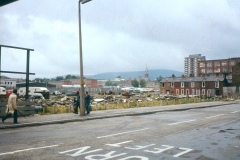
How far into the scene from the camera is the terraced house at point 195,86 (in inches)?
2781

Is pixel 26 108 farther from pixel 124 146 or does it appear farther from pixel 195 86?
pixel 195 86

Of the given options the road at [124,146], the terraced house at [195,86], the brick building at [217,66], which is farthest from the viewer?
the brick building at [217,66]

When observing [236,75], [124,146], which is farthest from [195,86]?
[124,146]

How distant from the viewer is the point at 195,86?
75.4m

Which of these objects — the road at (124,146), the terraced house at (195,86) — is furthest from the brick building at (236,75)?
A: the road at (124,146)

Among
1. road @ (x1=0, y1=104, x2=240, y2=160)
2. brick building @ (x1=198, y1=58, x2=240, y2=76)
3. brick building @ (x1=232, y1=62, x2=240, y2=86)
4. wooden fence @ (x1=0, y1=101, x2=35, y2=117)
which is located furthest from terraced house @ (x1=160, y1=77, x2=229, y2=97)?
road @ (x1=0, y1=104, x2=240, y2=160)

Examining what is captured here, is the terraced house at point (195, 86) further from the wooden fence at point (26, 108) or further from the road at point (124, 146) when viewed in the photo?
the road at point (124, 146)

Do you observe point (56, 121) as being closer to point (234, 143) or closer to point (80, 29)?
point (80, 29)

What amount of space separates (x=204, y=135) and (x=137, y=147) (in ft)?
12.6

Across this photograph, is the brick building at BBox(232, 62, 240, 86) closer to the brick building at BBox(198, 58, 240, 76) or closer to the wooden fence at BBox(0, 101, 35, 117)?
the brick building at BBox(198, 58, 240, 76)

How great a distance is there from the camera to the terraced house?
232 feet

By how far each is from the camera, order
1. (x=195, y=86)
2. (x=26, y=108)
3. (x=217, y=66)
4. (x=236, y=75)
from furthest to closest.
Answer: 1. (x=217, y=66)
2. (x=236, y=75)
3. (x=195, y=86)
4. (x=26, y=108)

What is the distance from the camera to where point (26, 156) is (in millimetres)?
6805

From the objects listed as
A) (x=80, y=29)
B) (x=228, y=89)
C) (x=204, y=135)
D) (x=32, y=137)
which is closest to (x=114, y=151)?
(x=32, y=137)
